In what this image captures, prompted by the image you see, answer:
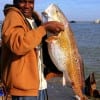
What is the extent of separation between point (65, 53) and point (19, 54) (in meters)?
0.77

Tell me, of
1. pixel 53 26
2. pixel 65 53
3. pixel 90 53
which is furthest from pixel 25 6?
pixel 90 53

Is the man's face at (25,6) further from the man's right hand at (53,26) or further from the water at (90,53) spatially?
the water at (90,53)

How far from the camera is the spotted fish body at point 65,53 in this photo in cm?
526

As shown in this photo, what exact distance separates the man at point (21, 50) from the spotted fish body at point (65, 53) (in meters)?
0.17

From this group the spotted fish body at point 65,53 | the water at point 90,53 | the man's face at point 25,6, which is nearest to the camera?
the man's face at point 25,6

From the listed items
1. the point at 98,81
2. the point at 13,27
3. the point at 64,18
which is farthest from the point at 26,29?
the point at 98,81

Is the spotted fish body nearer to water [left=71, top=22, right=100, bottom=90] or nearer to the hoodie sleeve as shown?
the hoodie sleeve

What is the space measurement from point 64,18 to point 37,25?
1.22ft

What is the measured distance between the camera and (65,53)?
538 centimetres

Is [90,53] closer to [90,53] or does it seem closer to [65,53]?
[90,53]

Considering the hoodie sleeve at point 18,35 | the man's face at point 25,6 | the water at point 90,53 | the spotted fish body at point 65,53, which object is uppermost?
the man's face at point 25,6

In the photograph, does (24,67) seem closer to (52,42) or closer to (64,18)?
(52,42)

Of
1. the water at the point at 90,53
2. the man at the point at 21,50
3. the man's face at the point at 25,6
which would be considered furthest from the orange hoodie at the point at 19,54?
the water at the point at 90,53

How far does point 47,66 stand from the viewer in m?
5.43
